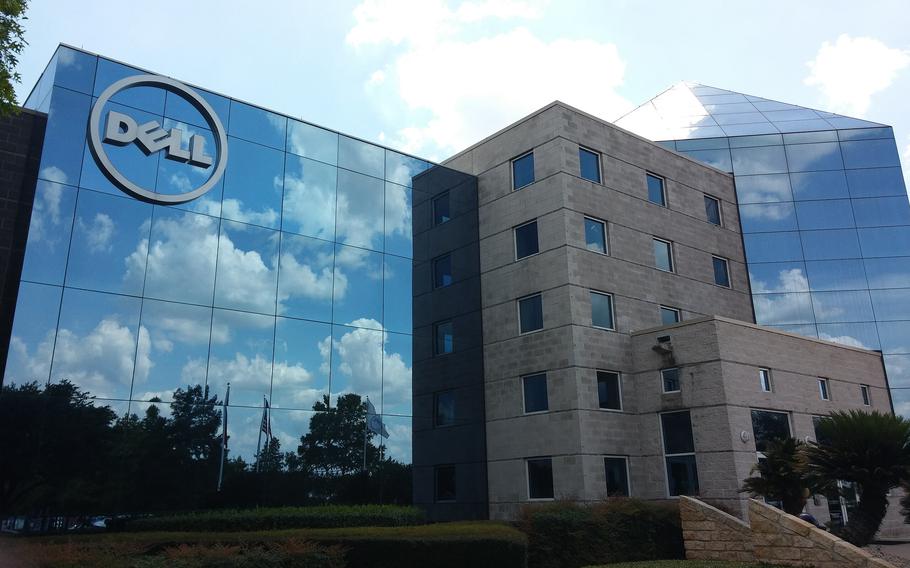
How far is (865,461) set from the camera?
689 inches

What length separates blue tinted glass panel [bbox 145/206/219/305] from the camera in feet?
69.9

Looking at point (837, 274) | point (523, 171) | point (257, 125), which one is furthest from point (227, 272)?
point (837, 274)

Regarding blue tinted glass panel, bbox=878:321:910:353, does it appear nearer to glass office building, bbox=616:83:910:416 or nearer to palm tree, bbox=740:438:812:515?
glass office building, bbox=616:83:910:416

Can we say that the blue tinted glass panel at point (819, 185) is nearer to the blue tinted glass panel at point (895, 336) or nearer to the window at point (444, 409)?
the blue tinted glass panel at point (895, 336)

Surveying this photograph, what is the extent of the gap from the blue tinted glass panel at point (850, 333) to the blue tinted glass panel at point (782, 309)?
0.84m

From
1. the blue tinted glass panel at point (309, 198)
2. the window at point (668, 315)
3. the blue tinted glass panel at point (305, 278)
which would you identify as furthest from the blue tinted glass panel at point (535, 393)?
the blue tinted glass panel at point (309, 198)

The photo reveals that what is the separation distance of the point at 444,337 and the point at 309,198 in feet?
25.6

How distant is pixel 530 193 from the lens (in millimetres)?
27766

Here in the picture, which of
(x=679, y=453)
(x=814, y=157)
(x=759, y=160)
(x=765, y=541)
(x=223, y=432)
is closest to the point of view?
(x=765, y=541)

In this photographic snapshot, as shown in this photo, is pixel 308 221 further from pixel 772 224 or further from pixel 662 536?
pixel 772 224

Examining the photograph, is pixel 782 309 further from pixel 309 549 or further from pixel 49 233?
pixel 49 233

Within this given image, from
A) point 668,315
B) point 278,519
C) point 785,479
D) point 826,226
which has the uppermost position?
point 826,226

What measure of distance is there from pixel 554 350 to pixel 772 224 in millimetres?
18122

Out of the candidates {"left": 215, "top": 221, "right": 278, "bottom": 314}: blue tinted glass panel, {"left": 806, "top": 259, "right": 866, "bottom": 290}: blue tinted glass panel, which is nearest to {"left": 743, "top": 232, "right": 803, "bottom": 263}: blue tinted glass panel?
{"left": 806, "top": 259, "right": 866, "bottom": 290}: blue tinted glass panel
